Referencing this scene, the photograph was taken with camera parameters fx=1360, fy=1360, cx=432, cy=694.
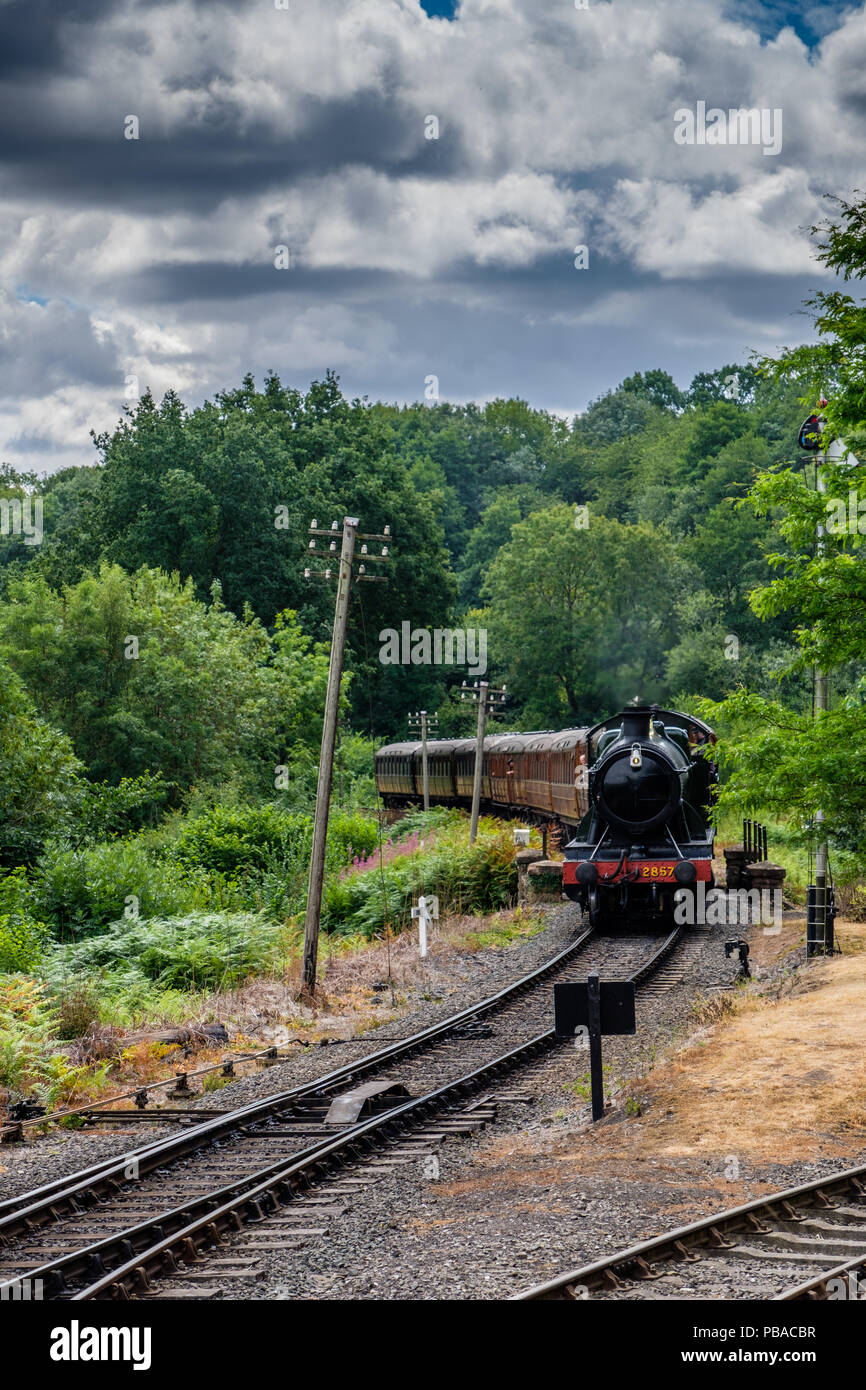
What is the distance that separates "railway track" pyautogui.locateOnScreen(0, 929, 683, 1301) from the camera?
8.34 meters

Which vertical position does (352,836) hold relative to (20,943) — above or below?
above

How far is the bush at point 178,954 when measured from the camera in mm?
20719

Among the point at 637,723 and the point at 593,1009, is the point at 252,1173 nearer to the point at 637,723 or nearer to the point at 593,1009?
the point at 593,1009

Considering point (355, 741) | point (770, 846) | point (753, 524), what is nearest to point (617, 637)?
point (753, 524)

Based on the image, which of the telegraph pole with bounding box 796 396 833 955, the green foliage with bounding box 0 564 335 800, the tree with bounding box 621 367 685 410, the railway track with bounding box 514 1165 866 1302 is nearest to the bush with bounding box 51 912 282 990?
the telegraph pole with bounding box 796 396 833 955

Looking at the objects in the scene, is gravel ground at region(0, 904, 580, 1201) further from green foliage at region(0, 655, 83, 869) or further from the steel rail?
green foliage at region(0, 655, 83, 869)

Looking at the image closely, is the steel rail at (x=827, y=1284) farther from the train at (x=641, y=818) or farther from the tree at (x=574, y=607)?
the tree at (x=574, y=607)

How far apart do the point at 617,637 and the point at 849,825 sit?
171 ft

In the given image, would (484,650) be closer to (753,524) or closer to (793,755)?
(753,524)

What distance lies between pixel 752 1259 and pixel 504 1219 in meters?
1.73

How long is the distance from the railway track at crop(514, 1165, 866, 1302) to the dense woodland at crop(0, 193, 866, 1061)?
671 centimetres

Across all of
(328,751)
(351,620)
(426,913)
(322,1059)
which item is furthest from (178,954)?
(351,620)

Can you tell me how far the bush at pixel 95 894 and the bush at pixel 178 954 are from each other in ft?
6.18

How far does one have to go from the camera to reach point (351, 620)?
221 ft
